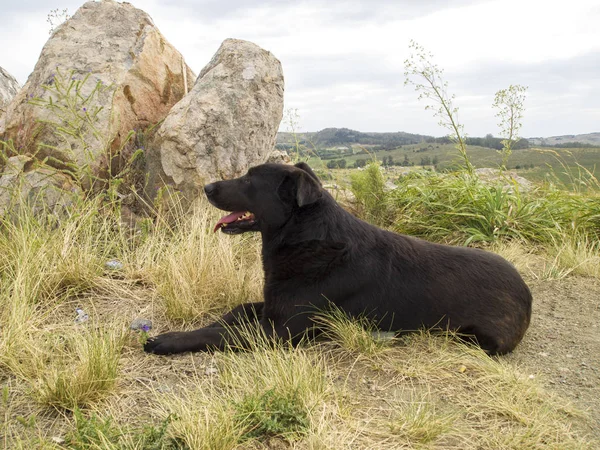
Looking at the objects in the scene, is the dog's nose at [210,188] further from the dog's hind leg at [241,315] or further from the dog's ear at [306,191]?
the dog's hind leg at [241,315]

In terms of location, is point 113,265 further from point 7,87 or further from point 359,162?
point 7,87

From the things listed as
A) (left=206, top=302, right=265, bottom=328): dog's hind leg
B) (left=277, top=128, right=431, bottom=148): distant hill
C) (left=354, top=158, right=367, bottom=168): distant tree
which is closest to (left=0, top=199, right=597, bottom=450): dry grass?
(left=206, top=302, right=265, bottom=328): dog's hind leg

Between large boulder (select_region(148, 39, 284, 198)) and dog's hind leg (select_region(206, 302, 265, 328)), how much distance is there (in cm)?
236

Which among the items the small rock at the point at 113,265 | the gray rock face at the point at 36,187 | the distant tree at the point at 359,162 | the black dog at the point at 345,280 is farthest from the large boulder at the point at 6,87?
the black dog at the point at 345,280

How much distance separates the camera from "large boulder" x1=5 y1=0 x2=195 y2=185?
5832mm

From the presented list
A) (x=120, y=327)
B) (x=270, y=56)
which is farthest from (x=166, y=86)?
(x=120, y=327)

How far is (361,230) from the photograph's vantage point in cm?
323

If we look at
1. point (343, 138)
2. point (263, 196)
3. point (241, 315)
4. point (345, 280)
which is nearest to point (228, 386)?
point (241, 315)

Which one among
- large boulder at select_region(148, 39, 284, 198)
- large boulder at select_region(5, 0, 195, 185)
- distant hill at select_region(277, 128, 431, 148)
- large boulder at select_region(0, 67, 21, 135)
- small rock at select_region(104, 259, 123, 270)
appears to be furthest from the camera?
large boulder at select_region(0, 67, 21, 135)

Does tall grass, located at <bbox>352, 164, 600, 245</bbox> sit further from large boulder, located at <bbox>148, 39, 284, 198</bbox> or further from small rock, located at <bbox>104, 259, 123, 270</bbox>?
small rock, located at <bbox>104, 259, 123, 270</bbox>

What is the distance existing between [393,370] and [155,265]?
2275mm

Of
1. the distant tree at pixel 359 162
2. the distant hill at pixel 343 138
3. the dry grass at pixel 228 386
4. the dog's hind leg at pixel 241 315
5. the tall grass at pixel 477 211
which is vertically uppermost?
the distant hill at pixel 343 138

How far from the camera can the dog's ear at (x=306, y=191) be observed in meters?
2.97

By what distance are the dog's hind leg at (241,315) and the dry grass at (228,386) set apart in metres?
0.29
